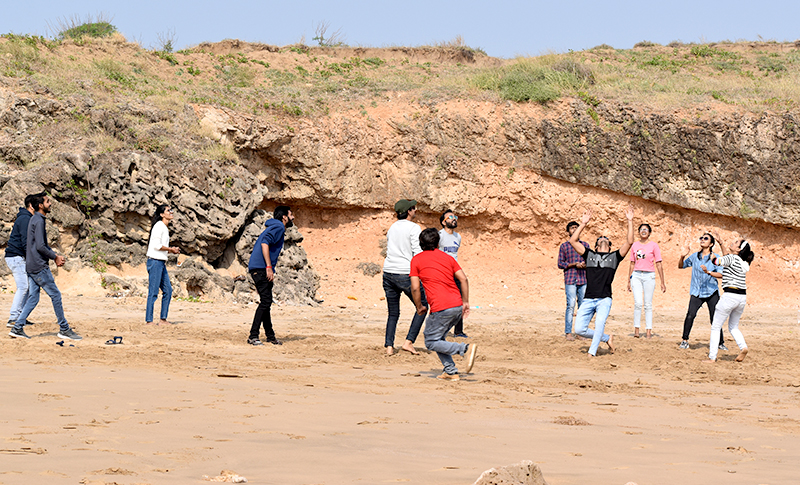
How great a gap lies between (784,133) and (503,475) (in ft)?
77.1

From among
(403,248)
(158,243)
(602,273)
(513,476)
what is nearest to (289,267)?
(158,243)

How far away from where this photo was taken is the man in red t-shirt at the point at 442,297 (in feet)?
23.2

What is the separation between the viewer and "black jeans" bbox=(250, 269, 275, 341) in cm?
938

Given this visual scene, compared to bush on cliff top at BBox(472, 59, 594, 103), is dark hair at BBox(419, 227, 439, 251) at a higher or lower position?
lower

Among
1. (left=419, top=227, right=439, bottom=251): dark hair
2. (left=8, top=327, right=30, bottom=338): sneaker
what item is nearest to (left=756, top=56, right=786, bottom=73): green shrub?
(left=419, top=227, right=439, bottom=251): dark hair

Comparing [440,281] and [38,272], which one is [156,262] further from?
[440,281]

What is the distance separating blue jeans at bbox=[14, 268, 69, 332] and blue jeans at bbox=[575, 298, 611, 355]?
664 centimetres

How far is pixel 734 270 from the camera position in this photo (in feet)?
28.6

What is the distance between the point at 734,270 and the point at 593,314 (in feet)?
Result: 6.02

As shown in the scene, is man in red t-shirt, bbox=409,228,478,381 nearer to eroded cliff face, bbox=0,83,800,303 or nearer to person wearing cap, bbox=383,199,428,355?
person wearing cap, bbox=383,199,428,355

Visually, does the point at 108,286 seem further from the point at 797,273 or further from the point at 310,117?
the point at 797,273

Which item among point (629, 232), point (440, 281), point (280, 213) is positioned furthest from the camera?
point (280, 213)

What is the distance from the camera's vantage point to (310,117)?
23062 mm

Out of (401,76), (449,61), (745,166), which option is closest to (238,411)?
(745,166)
